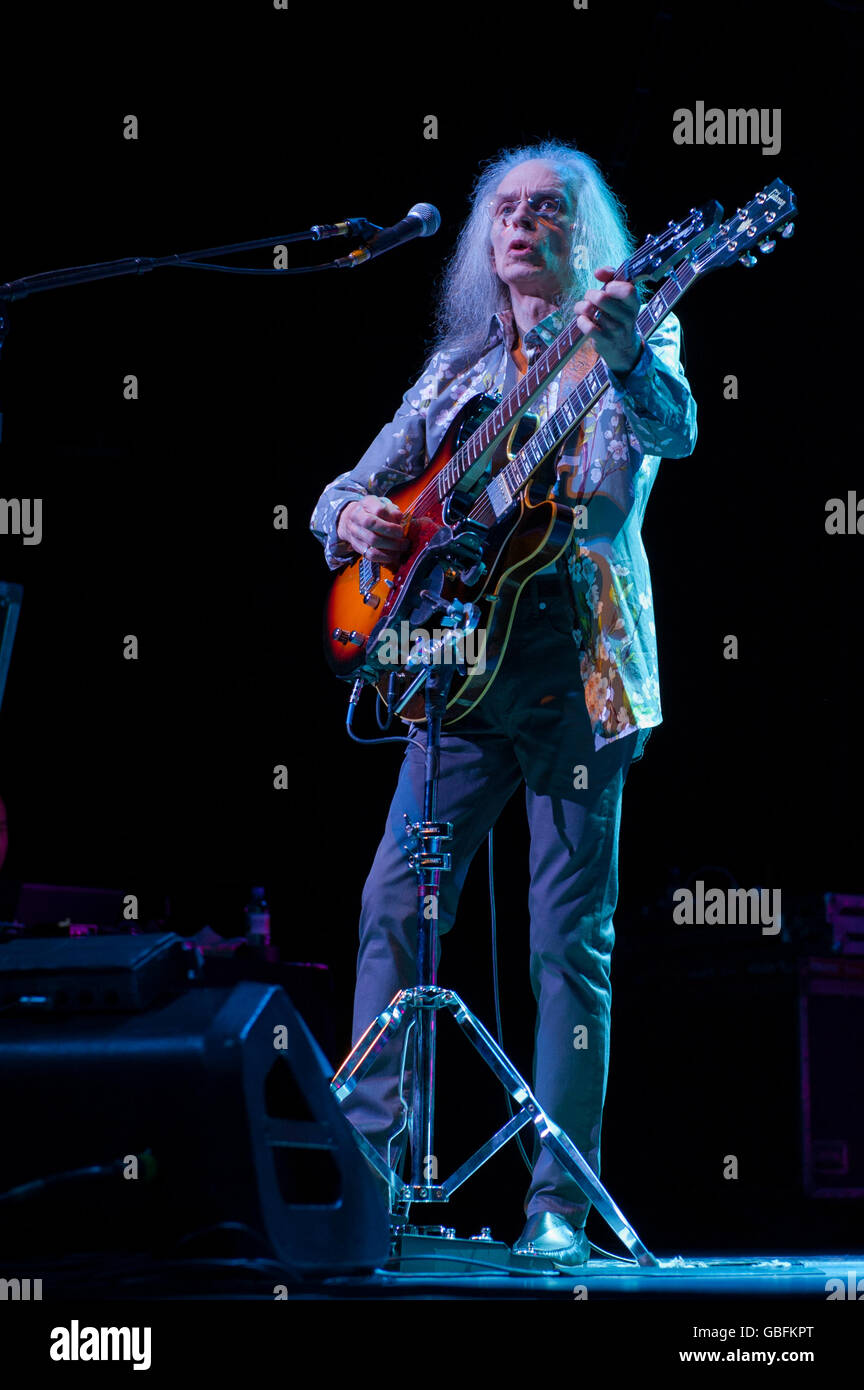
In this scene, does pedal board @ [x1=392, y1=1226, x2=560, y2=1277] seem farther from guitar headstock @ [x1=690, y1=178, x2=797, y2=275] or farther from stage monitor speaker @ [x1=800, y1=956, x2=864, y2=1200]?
stage monitor speaker @ [x1=800, y1=956, x2=864, y2=1200]

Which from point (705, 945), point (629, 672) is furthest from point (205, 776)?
point (629, 672)

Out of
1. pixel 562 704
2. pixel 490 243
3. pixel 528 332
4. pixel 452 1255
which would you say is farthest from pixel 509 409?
pixel 452 1255

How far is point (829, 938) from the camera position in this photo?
13.7 feet

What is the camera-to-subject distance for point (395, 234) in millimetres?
2676

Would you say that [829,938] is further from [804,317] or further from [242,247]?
[242,247]

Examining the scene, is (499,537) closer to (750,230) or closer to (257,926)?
(750,230)

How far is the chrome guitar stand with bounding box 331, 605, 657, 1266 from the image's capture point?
2178 millimetres

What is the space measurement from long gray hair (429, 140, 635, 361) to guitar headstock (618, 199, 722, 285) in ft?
1.17

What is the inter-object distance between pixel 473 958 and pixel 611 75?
297 centimetres

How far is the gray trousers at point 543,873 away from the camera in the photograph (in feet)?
8.06

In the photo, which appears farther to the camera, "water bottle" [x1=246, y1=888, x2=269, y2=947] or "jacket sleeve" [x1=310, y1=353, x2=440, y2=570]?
"water bottle" [x1=246, y1=888, x2=269, y2=947]

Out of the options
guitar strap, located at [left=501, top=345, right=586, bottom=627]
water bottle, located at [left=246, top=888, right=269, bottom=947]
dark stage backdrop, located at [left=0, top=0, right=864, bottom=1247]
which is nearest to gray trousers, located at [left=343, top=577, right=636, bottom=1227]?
guitar strap, located at [left=501, top=345, right=586, bottom=627]

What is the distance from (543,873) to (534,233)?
1.36 m

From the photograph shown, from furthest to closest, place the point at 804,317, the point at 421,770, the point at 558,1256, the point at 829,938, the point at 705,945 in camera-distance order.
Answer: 1. the point at 804,317
2. the point at 705,945
3. the point at 829,938
4. the point at 421,770
5. the point at 558,1256
